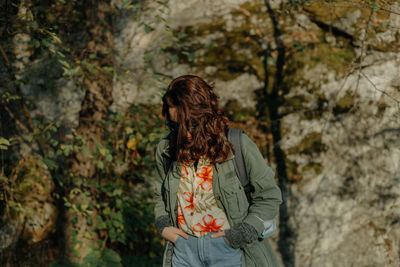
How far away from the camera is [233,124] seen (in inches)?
185

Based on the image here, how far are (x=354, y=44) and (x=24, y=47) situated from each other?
5.08 metres

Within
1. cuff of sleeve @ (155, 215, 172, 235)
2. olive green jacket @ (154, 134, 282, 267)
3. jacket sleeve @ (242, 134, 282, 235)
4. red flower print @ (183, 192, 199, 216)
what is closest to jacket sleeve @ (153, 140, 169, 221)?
cuff of sleeve @ (155, 215, 172, 235)

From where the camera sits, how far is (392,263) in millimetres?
3746

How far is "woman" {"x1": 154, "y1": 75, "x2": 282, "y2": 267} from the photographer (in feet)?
6.33

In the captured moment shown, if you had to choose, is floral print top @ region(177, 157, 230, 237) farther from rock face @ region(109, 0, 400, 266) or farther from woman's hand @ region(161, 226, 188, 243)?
rock face @ region(109, 0, 400, 266)

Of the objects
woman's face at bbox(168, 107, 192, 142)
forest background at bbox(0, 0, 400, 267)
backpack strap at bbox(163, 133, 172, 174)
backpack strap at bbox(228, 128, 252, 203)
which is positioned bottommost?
forest background at bbox(0, 0, 400, 267)

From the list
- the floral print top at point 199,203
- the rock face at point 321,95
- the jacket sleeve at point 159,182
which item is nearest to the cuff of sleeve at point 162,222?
the jacket sleeve at point 159,182

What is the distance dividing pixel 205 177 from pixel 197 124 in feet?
1.13

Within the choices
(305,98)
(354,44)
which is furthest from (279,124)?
(354,44)

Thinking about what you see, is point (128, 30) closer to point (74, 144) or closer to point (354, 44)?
point (74, 144)

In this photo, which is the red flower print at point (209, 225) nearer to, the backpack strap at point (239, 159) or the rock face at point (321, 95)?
the backpack strap at point (239, 159)

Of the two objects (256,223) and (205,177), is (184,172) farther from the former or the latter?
(256,223)

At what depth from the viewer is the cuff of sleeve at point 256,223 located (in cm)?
190

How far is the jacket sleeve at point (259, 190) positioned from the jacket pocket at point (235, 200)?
0.18 ft
